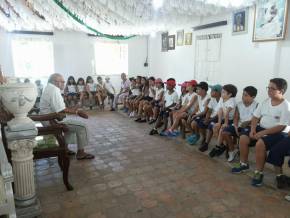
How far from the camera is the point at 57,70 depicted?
7113mm

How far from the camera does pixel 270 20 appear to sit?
3510 millimetres

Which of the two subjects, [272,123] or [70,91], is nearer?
[272,123]

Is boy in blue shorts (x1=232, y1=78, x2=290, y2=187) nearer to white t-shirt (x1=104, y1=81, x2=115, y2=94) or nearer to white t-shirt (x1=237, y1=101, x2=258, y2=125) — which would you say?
white t-shirt (x1=237, y1=101, x2=258, y2=125)

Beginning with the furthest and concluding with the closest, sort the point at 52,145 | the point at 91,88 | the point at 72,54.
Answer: the point at 72,54 → the point at 91,88 → the point at 52,145

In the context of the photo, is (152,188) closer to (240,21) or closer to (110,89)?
(240,21)

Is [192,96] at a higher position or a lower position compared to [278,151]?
higher

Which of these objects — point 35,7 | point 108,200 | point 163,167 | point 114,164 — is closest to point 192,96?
point 163,167

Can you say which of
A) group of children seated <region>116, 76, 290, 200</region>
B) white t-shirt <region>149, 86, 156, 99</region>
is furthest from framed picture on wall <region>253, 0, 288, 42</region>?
white t-shirt <region>149, 86, 156, 99</region>

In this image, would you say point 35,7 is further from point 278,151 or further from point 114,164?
point 278,151

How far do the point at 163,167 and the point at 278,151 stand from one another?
4.29 ft

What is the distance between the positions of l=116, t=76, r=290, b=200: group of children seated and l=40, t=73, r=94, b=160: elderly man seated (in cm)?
149

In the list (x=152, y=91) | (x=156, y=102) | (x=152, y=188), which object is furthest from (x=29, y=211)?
(x=152, y=91)

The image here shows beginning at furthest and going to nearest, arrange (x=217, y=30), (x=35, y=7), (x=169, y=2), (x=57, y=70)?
(x=57, y=70)
(x=217, y=30)
(x=35, y=7)
(x=169, y=2)

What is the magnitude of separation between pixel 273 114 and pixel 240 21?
206cm
